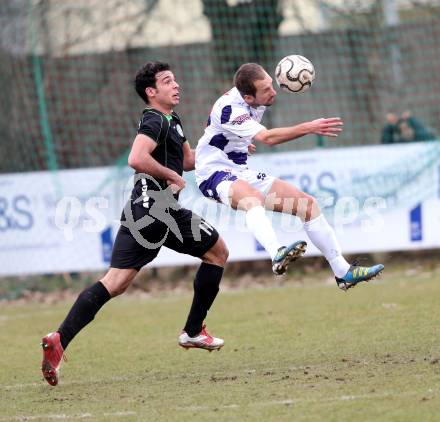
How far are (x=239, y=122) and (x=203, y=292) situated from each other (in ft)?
4.26

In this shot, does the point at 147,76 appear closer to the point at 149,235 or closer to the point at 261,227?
the point at 149,235

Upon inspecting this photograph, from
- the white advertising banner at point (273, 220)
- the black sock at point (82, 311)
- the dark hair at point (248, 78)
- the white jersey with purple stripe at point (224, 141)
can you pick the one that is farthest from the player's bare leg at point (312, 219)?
the white advertising banner at point (273, 220)

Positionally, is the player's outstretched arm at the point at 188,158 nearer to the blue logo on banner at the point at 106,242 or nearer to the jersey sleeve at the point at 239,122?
the jersey sleeve at the point at 239,122

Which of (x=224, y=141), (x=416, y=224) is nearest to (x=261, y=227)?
(x=224, y=141)

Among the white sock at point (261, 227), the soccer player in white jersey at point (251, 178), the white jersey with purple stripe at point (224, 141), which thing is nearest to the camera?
the white sock at point (261, 227)

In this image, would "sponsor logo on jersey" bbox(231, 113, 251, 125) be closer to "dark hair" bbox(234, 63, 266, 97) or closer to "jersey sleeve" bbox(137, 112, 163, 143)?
"dark hair" bbox(234, 63, 266, 97)

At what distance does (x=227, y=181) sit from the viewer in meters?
7.39

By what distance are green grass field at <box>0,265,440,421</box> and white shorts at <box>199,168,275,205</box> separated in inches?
50.4

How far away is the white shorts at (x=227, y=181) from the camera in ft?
24.3

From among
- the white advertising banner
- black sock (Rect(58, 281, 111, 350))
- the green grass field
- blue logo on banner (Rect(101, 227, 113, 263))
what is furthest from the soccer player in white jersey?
blue logo on banner (Rect(101, 227, 113, 263))

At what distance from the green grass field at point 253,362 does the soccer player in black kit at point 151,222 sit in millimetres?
479

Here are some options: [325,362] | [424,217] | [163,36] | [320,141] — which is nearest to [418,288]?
→ [424,217]

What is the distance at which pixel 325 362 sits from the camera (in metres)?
7.02

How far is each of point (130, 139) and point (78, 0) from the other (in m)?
2.62
